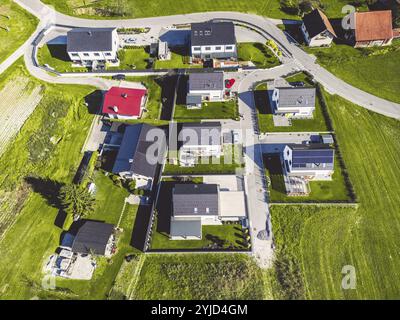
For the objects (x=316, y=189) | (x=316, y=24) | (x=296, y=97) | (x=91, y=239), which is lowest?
(x=91, y=239)

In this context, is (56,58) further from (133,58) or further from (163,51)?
(163,51)

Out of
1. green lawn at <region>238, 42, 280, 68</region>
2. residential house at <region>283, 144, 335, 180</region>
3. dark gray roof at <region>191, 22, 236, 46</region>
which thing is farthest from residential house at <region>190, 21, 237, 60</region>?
residential house at <region>283, 144, 335, 180</region>

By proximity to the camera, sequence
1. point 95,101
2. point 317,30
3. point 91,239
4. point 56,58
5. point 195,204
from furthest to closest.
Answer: point 56,58 < point 317,30 < point 95,101 < point 195,204 < point 91,239

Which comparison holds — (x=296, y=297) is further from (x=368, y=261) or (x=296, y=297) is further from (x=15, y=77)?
(x=15, y=77)

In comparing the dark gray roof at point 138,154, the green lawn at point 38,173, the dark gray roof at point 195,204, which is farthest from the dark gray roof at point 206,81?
the dark gray roof at point 195,204

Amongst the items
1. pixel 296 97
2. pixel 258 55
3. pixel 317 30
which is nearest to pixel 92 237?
pixel 296 97

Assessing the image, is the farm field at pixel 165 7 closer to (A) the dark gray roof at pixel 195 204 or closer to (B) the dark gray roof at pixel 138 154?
(B) the dark gray roof at pixel 138 154

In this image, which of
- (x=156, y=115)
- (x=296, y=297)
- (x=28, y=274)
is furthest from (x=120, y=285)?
(x=156, y=115)

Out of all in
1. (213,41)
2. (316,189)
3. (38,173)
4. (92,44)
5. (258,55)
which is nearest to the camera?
(316,189)

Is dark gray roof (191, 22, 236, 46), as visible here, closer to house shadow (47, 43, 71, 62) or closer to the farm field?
the farm field
